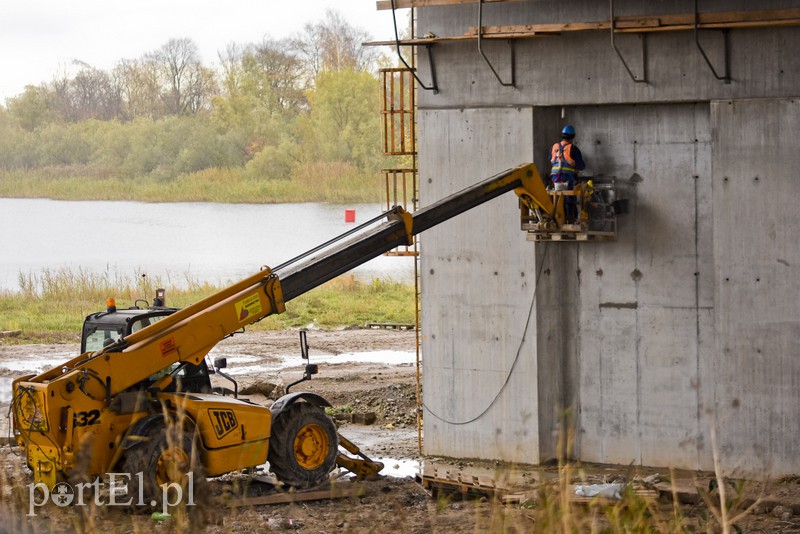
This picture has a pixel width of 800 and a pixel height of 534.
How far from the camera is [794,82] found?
12.3 metres

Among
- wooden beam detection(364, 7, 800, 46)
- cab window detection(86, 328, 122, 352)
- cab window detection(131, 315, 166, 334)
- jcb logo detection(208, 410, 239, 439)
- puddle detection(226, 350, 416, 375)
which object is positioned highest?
wooden beam detection(364, 7, 800, 46)

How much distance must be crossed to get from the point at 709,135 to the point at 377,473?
5.40 meters

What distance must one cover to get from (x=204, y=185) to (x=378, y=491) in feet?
157

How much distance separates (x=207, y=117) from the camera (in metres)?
67.3

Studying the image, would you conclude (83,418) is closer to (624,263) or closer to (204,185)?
(624,263)

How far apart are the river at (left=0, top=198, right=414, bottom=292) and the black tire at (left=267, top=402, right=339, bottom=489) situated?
28.5 m

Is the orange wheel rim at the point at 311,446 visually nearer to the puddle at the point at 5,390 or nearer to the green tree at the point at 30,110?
the puddle at the point at 5,390

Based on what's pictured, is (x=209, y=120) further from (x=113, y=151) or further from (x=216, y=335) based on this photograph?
(x=216, y=335)

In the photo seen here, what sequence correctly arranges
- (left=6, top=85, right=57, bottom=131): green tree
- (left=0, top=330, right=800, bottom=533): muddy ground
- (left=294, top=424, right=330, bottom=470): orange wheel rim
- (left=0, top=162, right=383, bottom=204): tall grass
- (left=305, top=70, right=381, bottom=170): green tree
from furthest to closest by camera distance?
1. (left=6, top=85, right=57, bottom=131): green tree
2. (left=305, top=70, right=381, bottom=170): green tree
3. (left=0, top=162, right=383, bottom=204): tall grass
4. (left=294, top=424, right=330, bottom=470): orange wheel rim
5. (left=0, top=330, right=800, bottom=533): muddy ground

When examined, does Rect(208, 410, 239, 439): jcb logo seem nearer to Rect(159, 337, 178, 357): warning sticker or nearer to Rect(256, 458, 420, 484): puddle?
Rect(159, 337, 178, 357): warning sticker

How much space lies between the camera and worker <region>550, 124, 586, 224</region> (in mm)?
13203

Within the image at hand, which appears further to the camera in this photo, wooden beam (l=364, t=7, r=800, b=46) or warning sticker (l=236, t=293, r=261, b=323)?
wooden beam (l=364, t=7, r=800, b=46)

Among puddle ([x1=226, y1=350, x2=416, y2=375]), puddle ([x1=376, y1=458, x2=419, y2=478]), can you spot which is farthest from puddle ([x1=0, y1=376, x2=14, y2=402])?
puddle ([x1=376, y1=458, x2=419, y2=478])

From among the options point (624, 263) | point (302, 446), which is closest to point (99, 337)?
point (302, 446)
